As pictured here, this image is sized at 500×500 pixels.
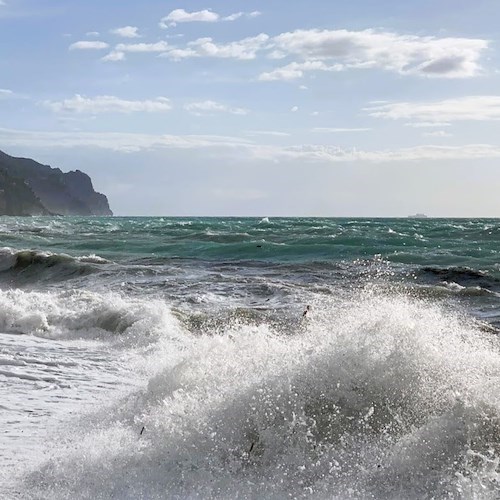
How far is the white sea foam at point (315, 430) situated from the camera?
3.83 metres

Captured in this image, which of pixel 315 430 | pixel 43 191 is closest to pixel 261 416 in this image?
pixel 315 430

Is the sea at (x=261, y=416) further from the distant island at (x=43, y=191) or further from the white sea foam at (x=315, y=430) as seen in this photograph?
the distant island at (x=43, y=191)

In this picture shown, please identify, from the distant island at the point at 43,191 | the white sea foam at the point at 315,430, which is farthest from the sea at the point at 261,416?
the distant island at the point at 43,191

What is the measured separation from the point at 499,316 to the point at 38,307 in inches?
294

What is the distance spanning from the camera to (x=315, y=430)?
4.36m

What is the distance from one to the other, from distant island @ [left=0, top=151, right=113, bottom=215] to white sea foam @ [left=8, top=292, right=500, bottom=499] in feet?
407

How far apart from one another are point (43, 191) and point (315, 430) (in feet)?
547

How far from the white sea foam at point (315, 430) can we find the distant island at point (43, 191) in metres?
124

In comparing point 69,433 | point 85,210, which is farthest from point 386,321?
point 85,210

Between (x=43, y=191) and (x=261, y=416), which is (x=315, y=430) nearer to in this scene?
(x=261, y=416)

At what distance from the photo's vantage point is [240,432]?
4.38 metres

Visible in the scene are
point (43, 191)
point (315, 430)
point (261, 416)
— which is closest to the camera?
point (315, 430)

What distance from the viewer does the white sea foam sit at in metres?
3.83

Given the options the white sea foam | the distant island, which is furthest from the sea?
the distant island
